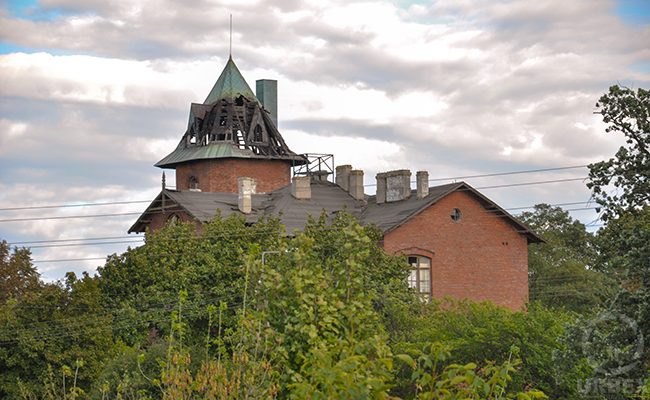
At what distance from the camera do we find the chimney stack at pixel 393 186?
172 feet

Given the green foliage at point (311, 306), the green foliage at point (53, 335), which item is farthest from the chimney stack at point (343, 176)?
the green foliage at point (311, 306)

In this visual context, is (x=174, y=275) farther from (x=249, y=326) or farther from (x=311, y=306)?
(x=249, y=326)

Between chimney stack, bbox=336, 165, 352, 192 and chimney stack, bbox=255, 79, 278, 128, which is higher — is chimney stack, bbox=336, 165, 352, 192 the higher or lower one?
the lower one

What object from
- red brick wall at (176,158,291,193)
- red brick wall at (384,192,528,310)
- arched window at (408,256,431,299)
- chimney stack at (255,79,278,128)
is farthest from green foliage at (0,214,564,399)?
chimney stack at (255,79,278,128)

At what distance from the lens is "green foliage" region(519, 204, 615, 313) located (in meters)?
63.4

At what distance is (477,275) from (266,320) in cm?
3817

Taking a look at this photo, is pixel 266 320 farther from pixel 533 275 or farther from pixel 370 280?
pixel 533 275

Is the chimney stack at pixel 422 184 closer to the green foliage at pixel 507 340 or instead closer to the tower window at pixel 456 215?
the tower window at pixel 456 215

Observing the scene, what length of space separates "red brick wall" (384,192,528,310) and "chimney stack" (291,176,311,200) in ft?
22.7

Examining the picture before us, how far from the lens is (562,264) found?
66.6 m

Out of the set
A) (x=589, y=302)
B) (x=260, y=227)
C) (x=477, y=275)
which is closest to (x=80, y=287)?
(x=260, y=227)

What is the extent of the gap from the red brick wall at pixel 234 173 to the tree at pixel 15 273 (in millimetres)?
14328

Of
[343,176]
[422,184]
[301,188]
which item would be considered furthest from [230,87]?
[422,184]

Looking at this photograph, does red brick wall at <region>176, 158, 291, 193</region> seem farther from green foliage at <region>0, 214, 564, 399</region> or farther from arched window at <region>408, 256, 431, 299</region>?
arched window at <region>408, 256, 431, 299</region>
